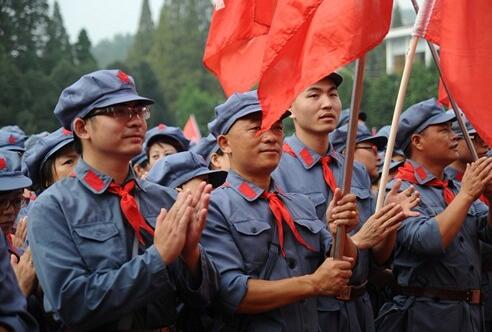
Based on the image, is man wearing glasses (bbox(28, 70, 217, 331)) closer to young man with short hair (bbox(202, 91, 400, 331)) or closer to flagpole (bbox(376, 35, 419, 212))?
young man with short hair (bbox(202, 91, 400, 331))

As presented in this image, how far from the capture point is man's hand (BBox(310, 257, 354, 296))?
4.18 m

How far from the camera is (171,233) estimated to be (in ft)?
12.4

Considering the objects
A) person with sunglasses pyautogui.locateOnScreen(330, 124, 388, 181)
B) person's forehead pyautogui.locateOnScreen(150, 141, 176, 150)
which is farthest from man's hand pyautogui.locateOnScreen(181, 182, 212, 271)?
person's forehead pyautogui.locateOnScreen(150, 141, 176, 150)

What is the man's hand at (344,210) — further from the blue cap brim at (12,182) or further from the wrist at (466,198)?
the blue cap brim at (12,182)

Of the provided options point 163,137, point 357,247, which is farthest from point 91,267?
point 163,137

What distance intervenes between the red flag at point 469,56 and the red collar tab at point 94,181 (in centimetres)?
192

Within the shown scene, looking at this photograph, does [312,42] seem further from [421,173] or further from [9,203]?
[421,173]

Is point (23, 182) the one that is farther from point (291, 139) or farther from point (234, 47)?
point (291, 139)

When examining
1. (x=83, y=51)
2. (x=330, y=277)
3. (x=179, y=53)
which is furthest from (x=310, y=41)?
(x=179, y=53)

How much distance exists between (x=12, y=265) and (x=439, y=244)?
267cm

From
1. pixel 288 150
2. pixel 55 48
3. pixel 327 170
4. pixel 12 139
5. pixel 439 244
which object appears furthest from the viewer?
pixel 55 48

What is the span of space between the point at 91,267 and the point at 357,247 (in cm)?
158

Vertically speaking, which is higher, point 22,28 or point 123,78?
point 123,78

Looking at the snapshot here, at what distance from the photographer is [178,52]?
8862 centimetres
